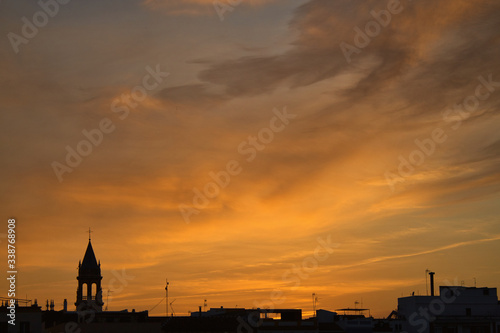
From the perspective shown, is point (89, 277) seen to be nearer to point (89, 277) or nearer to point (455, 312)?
point (89, 277)

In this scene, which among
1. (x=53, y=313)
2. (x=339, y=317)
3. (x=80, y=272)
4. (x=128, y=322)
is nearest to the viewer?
(x=128, y=322)

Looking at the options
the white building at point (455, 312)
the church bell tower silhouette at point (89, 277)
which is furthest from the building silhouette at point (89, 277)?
the white building at point (455, 312)

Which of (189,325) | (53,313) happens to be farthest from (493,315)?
(53,313)

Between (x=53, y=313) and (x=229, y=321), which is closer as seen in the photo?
(x=229, y=321)

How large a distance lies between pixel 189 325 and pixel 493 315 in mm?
40302

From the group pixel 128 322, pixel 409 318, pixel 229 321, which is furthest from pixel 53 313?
pixel 409 318

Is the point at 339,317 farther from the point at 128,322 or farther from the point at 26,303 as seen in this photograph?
the point at 26,303

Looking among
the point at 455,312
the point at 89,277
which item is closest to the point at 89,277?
the point at 89,277

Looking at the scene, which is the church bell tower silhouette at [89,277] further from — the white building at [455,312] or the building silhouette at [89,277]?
the white building at [455,312]

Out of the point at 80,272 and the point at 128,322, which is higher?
the point at 80,272

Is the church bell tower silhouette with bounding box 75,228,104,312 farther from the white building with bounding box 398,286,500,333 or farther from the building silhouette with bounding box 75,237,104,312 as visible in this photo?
the white building with bounding box 398,286,500,333

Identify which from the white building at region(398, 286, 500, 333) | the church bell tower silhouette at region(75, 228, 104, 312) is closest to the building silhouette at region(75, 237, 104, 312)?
the church bell tower silhouette at region(75, 228, 104, 312)

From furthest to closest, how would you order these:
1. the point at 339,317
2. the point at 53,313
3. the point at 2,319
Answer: the point at 339,317, the point at 53,313, the point at 2,319

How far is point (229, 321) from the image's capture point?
91500 mm
